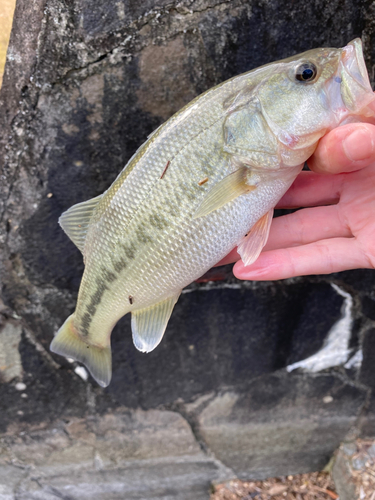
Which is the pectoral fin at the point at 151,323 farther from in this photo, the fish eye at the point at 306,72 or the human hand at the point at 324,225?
the fish eye at the point at 306,72

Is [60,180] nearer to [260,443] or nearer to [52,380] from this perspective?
[52,380]

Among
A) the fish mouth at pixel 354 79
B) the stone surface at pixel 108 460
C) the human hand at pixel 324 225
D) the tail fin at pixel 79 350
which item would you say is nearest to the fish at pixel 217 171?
the fish mouth at pixel 354 79

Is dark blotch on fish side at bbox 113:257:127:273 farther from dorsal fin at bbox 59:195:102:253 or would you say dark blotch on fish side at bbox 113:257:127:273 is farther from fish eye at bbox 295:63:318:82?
fish eye at bbox 295:63:318:82

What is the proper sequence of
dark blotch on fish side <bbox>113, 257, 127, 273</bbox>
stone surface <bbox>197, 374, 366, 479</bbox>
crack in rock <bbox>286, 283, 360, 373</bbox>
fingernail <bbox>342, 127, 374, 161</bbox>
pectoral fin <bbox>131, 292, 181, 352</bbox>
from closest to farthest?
fingernail <bbox>342, 127, 374, 161</bbox>, dark blotch on fish side <bbox>113, 257, 127, 273</bbox>, pectoral fin <bbox>131, 292, 181, 352</bbox>, crack in rock <bbox>286, 283, 360, 373</bbox>, stone surface <bbox>197, 374, 366, 479</bbox>

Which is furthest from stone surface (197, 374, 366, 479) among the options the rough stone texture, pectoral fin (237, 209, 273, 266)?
pectoral fin (237, 209, 273, 266)

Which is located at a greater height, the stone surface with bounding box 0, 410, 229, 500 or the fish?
the fish

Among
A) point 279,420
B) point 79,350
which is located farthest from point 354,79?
point 279,420
